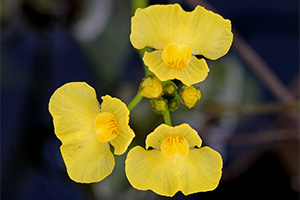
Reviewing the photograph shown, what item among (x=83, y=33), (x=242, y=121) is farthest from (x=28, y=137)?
(x=242, y=121)

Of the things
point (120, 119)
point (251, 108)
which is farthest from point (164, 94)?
point (251, 108)

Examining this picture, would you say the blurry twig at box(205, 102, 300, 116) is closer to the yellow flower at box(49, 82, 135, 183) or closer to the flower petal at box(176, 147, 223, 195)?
the flower petal at box(176, 147, 223, 195)

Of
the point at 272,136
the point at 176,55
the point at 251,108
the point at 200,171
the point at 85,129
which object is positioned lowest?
the point at 272,136

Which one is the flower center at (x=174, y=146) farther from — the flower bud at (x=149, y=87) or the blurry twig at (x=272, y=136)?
the blurry twig at (x=272, y=136)

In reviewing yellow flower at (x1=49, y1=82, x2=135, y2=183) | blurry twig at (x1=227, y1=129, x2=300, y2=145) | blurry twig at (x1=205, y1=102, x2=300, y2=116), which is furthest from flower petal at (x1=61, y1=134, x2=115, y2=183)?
blurry twig at (x1=227, y1=129, x2=300, y2=145)

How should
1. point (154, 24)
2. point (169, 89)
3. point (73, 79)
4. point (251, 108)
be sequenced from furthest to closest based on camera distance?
point (73, 79) < point (251, 108) < point (169, 89) < point (154, 24)

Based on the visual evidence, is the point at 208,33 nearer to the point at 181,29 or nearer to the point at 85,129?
the point at 181,29
